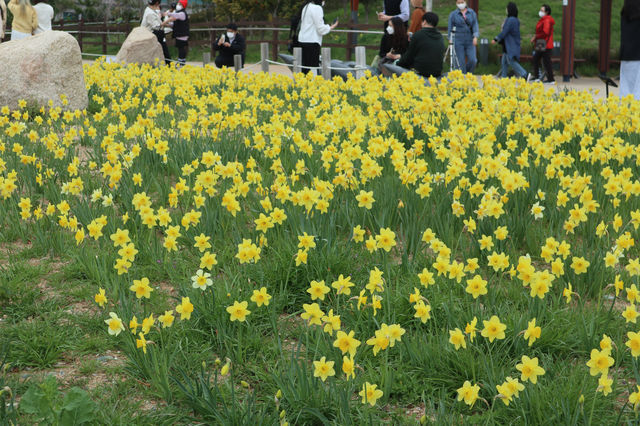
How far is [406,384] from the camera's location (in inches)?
98.5

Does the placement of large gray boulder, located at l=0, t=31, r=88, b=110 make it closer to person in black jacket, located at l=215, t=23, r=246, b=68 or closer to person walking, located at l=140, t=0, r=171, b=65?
person in black jacket, located at l=215, t=23, r=246, b=68

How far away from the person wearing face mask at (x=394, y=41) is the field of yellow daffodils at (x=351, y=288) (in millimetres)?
5973

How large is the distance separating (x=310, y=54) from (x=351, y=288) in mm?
9170

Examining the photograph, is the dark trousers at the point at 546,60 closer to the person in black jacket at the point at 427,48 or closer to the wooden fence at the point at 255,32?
the wooden fence at the point at 255,32

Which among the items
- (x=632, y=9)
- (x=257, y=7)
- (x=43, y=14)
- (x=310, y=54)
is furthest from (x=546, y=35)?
(x=257, y=7)

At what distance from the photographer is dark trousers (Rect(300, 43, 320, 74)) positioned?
11672 mm

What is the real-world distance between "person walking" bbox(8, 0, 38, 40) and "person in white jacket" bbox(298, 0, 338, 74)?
418 centimetres

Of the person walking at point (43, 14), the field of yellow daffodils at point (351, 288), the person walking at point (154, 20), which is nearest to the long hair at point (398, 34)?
the person walking at point (43, 14)

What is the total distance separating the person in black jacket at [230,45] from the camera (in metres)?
14.3

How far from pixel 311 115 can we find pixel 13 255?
2805 millimetres

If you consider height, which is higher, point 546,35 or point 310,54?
point 546,35

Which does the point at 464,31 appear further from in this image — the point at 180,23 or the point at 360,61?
the point at 180,23

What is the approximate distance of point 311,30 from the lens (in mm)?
11273

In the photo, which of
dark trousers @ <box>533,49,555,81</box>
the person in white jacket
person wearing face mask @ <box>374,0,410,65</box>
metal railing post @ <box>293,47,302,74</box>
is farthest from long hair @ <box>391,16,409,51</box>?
dark trousers @ <box>533,49,555,81</box>
